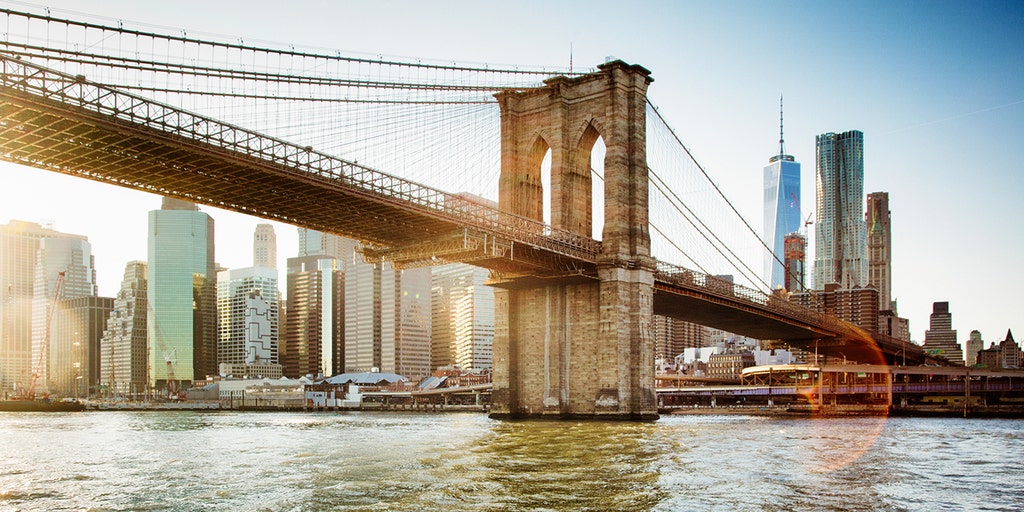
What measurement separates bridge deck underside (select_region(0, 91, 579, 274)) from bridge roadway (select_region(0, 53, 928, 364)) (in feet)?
0.18

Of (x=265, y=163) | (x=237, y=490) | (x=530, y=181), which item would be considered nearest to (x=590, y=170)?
(x=530, y=181)

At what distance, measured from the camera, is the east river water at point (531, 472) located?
2644cm

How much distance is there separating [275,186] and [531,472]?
822 inches

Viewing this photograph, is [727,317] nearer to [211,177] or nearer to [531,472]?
[211,177]

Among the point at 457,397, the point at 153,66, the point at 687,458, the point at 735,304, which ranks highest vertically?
the point at 153,66

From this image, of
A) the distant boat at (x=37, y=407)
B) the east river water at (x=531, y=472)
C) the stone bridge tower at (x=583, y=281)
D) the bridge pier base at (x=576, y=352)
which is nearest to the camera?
the east river water at (x=531, y=472)

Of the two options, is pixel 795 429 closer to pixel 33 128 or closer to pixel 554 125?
pixel 554 125

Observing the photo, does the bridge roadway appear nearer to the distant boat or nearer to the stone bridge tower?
the stone bridge tower

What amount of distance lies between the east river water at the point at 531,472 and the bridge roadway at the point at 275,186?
11.3m

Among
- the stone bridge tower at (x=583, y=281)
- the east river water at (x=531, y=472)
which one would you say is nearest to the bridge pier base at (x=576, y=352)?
the stone bridge tower at (x=583, y=281)

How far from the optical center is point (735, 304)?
7906 cm

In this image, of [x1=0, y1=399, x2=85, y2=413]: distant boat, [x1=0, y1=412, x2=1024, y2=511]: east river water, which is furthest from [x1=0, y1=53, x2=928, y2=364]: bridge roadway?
[x1=0, y1=399, x2=85, y2=413]: distant boat

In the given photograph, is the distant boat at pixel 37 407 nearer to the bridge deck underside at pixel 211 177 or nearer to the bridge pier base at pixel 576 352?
the bridge pier base at pixel 576 352

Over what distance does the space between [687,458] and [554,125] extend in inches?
1307
